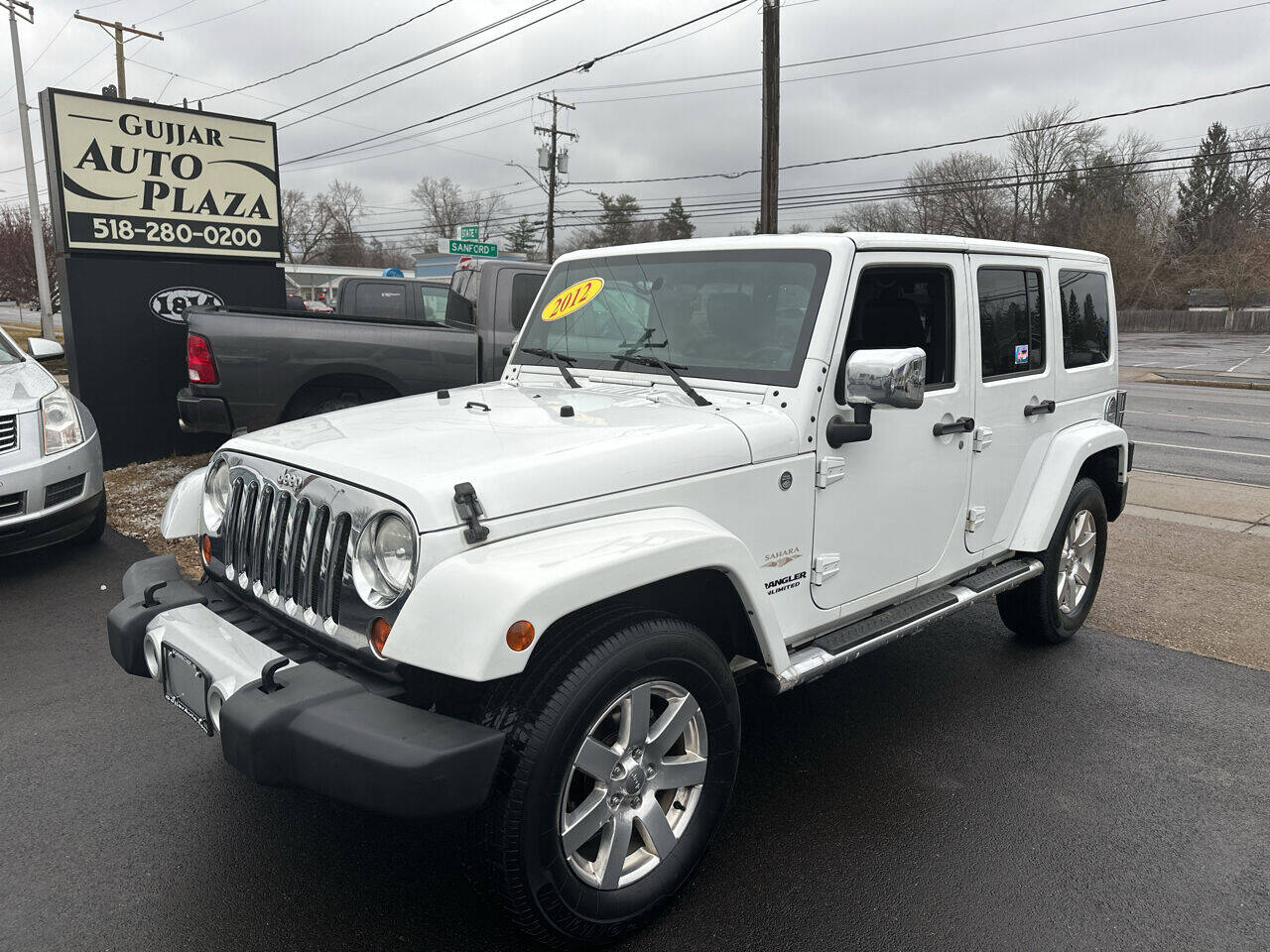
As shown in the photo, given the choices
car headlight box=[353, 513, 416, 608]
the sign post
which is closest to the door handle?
car headlight box=[353, 513, 416, 608]

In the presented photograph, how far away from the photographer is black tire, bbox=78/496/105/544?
590 centimetres

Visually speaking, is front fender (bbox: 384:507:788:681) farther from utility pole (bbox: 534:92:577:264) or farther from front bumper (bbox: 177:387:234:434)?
utility pole (bbox: 534:92:577:264)

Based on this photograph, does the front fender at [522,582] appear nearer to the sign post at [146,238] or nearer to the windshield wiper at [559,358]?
the windshield wiper at [559,358]

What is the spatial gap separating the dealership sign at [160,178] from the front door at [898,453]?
7.48 meters

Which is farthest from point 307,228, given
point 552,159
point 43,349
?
point 43,349

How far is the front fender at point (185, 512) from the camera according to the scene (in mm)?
3066

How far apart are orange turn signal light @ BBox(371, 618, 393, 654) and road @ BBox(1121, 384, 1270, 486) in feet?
32.5

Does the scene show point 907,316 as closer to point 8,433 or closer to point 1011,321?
point 1011,321

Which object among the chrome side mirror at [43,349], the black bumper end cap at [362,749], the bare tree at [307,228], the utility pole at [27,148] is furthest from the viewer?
the bare tree at [307,228]

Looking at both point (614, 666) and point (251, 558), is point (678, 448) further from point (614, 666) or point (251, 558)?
point (251, 558)

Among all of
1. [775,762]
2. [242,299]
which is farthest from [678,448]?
[242,299]

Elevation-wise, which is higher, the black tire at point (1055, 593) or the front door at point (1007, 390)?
the front door at point (1007, 390)

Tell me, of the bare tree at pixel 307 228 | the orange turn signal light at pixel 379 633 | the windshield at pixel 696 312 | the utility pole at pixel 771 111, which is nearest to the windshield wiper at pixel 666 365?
the windshield at pixel 696 312

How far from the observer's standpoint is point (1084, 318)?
4543mm
